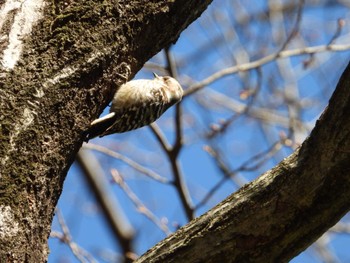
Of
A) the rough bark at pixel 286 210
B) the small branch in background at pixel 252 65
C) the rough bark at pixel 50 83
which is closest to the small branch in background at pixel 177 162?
the small branch in background at pixel 252 65

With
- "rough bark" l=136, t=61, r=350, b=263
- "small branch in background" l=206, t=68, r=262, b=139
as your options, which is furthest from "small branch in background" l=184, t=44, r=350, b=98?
"rough bark" l=136, t=61, r=350, b=263

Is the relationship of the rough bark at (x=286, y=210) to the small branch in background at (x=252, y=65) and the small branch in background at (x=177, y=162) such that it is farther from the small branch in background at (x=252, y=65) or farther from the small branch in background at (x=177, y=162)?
the small branch in background at (x=252, y=65)

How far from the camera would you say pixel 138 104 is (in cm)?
419

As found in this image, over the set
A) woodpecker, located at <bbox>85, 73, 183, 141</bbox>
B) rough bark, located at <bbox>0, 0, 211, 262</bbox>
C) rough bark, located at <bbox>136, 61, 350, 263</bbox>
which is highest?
woodpecker, located at <bbox>85, 73, 183, 141</bbox>

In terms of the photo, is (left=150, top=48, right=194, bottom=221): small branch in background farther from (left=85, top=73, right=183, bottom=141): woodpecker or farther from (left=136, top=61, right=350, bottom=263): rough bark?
(left=136, top=61, right=350, bottom=263): rough bark

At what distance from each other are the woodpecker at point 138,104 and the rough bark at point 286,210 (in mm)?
1147

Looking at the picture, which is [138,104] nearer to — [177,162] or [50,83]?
[177,162]

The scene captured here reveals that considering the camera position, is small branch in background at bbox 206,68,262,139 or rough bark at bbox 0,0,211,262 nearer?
→ rough bark at bbox 0,0,211,262

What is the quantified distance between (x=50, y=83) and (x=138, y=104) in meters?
1.57

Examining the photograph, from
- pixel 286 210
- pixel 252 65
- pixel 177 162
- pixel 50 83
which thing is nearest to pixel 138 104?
pixel 177 162

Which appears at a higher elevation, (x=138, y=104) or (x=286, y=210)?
(x=138, y=104)

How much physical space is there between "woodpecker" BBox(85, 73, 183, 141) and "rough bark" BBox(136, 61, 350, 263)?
1147 mm

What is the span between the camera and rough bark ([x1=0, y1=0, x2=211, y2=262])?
2.40m

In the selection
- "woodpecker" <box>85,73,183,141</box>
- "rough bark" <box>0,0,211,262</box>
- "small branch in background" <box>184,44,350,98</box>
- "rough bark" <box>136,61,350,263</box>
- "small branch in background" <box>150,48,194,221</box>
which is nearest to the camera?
"rough bark" <box>136,61,350,263</box>
